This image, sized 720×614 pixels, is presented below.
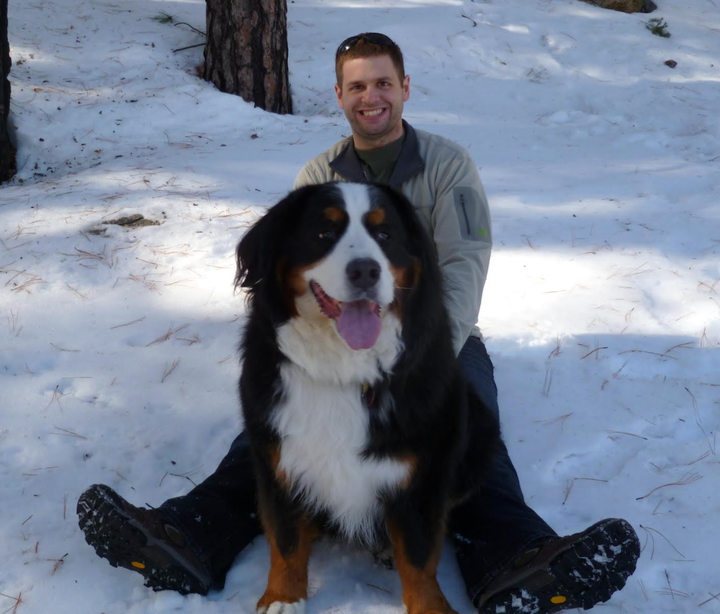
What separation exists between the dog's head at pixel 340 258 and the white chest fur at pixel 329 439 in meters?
0.21

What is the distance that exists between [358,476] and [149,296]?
2.19 metres

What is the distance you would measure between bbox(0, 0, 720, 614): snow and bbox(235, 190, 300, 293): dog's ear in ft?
3.44

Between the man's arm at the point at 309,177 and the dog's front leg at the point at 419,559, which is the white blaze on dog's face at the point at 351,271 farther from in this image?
the man's arm at the point at 309,177

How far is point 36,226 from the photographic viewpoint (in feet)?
14.6

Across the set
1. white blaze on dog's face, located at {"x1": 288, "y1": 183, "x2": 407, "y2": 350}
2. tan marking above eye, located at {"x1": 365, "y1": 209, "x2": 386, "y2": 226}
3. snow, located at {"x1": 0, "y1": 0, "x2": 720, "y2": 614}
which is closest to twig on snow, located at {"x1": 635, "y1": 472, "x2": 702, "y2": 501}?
snow, located at {"x1": 0, "y1": 0, "x2": 720, "y2": 614}

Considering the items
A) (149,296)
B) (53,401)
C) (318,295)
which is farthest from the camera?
(149,296)

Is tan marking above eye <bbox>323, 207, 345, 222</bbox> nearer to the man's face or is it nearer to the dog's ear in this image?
the dog's ear

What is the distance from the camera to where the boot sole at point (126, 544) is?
Result: 2.18 metres

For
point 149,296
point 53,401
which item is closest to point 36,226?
point 149,296

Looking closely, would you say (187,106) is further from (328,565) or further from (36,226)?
(328,565)

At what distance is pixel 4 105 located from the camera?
5.10 m

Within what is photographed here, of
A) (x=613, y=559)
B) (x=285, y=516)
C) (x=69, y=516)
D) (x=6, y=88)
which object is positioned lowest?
(x=69, y=516)

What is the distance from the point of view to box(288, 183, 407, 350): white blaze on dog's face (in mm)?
2068

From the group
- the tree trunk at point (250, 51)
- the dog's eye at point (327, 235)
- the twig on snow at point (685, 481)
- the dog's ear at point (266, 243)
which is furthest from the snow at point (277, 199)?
the dog's eye at point (327, 235)
